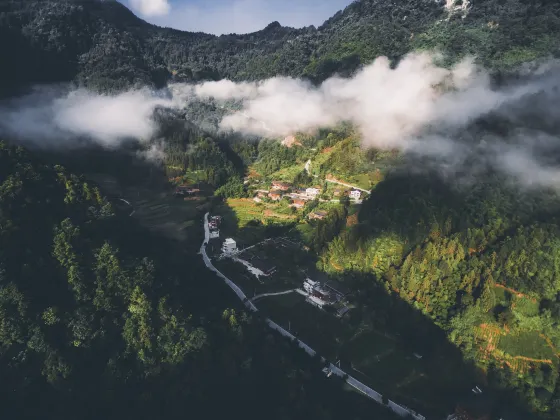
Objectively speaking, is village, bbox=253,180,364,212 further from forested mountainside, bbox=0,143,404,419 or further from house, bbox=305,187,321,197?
forested mountainside, bbox=0,143,404,419

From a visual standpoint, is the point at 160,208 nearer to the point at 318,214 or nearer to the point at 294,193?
the point at 294,193

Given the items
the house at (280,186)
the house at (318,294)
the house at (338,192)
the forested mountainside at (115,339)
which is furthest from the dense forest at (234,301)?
the house at (338,192)

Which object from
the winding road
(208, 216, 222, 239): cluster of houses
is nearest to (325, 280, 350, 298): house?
the winding road

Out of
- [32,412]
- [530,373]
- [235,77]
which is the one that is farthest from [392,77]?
[32,412]

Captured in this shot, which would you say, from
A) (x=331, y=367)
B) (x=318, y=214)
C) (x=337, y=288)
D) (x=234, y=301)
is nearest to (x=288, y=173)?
(x=318, y=214)

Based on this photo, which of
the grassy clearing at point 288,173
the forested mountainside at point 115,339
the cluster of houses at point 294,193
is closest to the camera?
the forested mountainside at point 115,339

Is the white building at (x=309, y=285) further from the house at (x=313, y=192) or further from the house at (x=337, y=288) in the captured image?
the house at (x=313, y=192)

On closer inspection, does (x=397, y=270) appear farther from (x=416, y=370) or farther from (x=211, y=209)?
(x=211, y=209)
